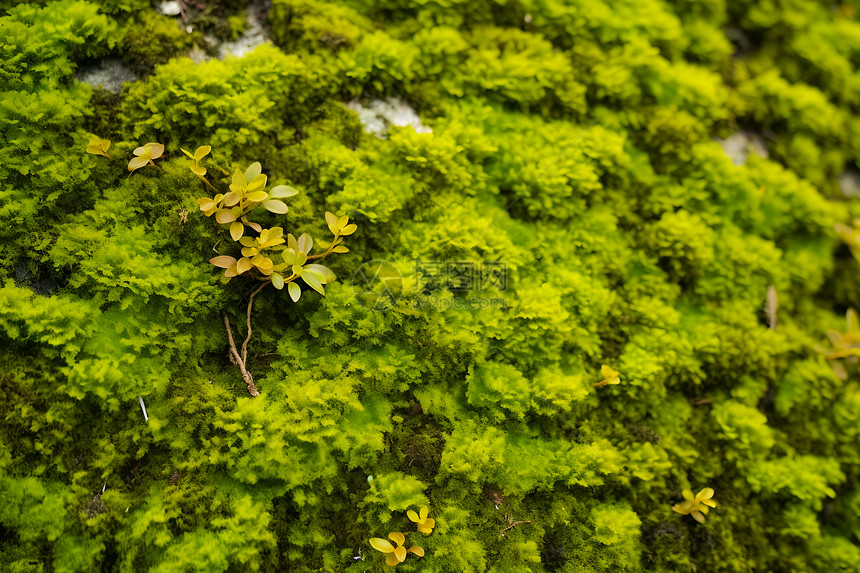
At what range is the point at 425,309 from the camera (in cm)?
305

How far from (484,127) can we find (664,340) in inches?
73.4

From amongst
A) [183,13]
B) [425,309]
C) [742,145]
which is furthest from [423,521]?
[742,145]

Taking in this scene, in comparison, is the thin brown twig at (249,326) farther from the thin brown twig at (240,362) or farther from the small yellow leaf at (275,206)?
the small yellow leaf at (275,206)

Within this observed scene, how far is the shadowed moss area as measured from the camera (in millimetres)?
2596

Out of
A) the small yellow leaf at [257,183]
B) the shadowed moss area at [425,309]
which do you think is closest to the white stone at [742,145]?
the shadowed moss area at [425,309]

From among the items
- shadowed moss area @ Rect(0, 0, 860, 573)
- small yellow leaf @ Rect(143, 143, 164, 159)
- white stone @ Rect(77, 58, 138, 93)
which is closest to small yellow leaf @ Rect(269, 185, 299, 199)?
shadowed moss area @ Rect(0, 0, 860, 573)

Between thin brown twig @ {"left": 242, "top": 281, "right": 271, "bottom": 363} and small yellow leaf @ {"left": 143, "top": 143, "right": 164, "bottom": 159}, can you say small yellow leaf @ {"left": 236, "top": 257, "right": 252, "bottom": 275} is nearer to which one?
thin brown twig @ {"left": 242, "top": 281, "right": 271, "bottom": 363}

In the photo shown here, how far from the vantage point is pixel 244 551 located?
2.46 metres

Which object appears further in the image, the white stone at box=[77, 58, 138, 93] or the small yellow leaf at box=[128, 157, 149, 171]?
the white stone at box=[77, 58, 138, 93]

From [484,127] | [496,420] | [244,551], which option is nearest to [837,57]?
[484,127]

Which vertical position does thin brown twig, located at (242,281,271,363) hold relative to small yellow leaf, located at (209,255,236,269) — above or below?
below

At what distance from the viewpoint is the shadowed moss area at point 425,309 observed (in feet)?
8.52

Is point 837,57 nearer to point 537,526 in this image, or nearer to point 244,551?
point 537,526

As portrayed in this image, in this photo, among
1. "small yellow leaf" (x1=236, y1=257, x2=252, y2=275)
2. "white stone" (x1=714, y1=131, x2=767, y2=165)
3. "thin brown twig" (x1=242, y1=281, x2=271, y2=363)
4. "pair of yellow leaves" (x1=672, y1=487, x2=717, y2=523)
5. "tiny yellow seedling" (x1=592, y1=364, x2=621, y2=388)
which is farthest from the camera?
"white stone" (x1=714, y1=131, x2=767, y2=165)
